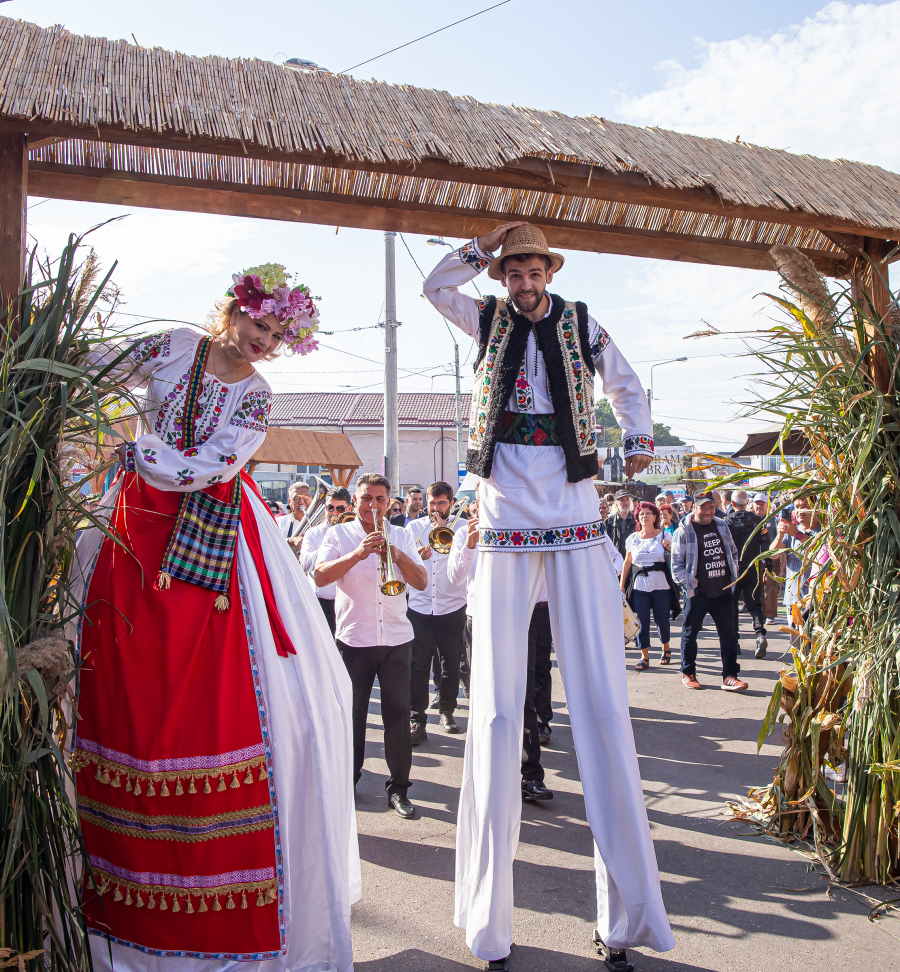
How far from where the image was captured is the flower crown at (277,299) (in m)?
3.17

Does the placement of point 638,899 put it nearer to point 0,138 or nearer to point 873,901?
point 873,901

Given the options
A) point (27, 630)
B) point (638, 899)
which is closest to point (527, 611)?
point (638, 899)

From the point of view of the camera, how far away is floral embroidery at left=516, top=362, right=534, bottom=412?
325 centimetres

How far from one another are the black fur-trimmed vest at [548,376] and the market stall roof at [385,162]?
2.15 feet

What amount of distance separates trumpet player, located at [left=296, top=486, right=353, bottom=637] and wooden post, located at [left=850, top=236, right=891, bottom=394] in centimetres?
397

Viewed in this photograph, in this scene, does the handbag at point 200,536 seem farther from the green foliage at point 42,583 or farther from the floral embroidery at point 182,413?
the green foliage at point 42,583

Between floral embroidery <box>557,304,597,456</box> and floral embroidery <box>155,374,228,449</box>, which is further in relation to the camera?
floral embroidery <box>557,304,597,456</box>

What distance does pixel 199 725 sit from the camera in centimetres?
280

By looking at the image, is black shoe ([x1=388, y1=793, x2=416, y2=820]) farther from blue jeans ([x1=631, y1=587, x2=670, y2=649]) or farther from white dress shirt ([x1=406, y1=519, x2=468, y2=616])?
blue jeans ([x1=631, y1=587, x2=670, y2=649])

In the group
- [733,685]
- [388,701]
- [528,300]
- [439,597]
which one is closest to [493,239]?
[528,300]

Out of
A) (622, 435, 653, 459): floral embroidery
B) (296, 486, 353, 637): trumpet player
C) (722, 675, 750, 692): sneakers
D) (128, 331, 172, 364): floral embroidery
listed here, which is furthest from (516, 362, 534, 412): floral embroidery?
(722, 675, 750, 692): sneakers

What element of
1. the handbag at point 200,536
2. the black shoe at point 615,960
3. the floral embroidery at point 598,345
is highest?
the floral embroidery at point 598,345

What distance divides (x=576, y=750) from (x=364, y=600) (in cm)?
256

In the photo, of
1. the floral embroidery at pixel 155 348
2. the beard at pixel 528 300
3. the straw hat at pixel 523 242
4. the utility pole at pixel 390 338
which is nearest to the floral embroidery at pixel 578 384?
the beard at pixel 528 300
